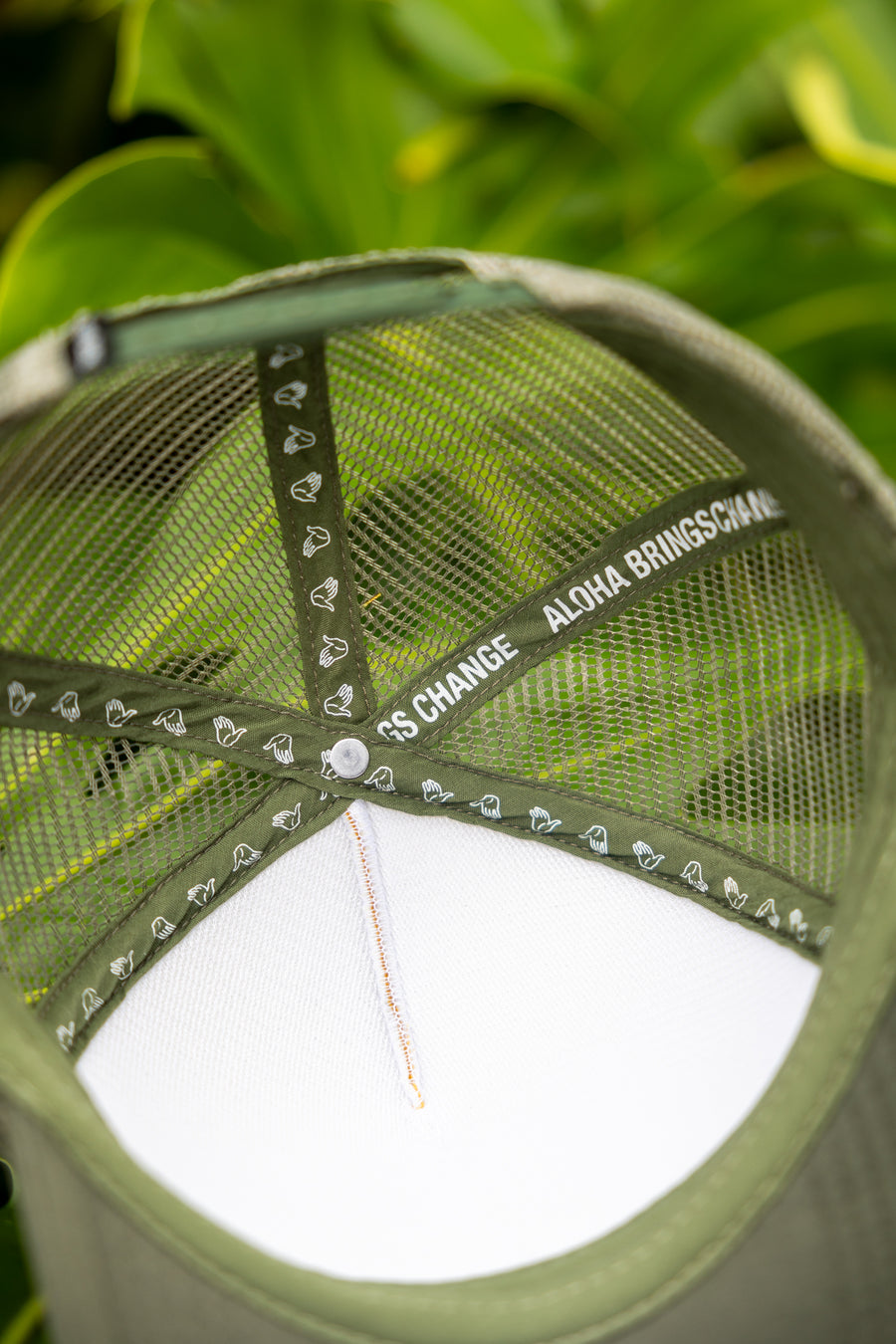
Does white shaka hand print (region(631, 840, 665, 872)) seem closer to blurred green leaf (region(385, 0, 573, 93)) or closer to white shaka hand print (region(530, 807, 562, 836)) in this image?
white shaka hand print (region(530, 807, 562, 836))

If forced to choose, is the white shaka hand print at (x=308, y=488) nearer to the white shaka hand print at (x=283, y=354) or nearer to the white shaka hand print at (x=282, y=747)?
the white shaka hand print at (x=283, y=354)

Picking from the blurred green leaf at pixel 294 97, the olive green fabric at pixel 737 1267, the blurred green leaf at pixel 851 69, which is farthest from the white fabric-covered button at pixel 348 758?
the blurred green leaf at pixel 851 69

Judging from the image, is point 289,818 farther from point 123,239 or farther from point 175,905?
point 123,239

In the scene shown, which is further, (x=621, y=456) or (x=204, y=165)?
(x=204, y=165)

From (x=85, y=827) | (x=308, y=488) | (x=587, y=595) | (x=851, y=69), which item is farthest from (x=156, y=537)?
(x=851, y=69)

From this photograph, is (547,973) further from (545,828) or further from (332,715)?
(332,715)

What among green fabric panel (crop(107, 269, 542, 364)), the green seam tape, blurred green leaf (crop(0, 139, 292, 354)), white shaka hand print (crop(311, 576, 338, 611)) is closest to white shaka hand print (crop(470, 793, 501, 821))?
the green seam tape

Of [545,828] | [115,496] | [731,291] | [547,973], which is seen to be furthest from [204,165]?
[547,973]
